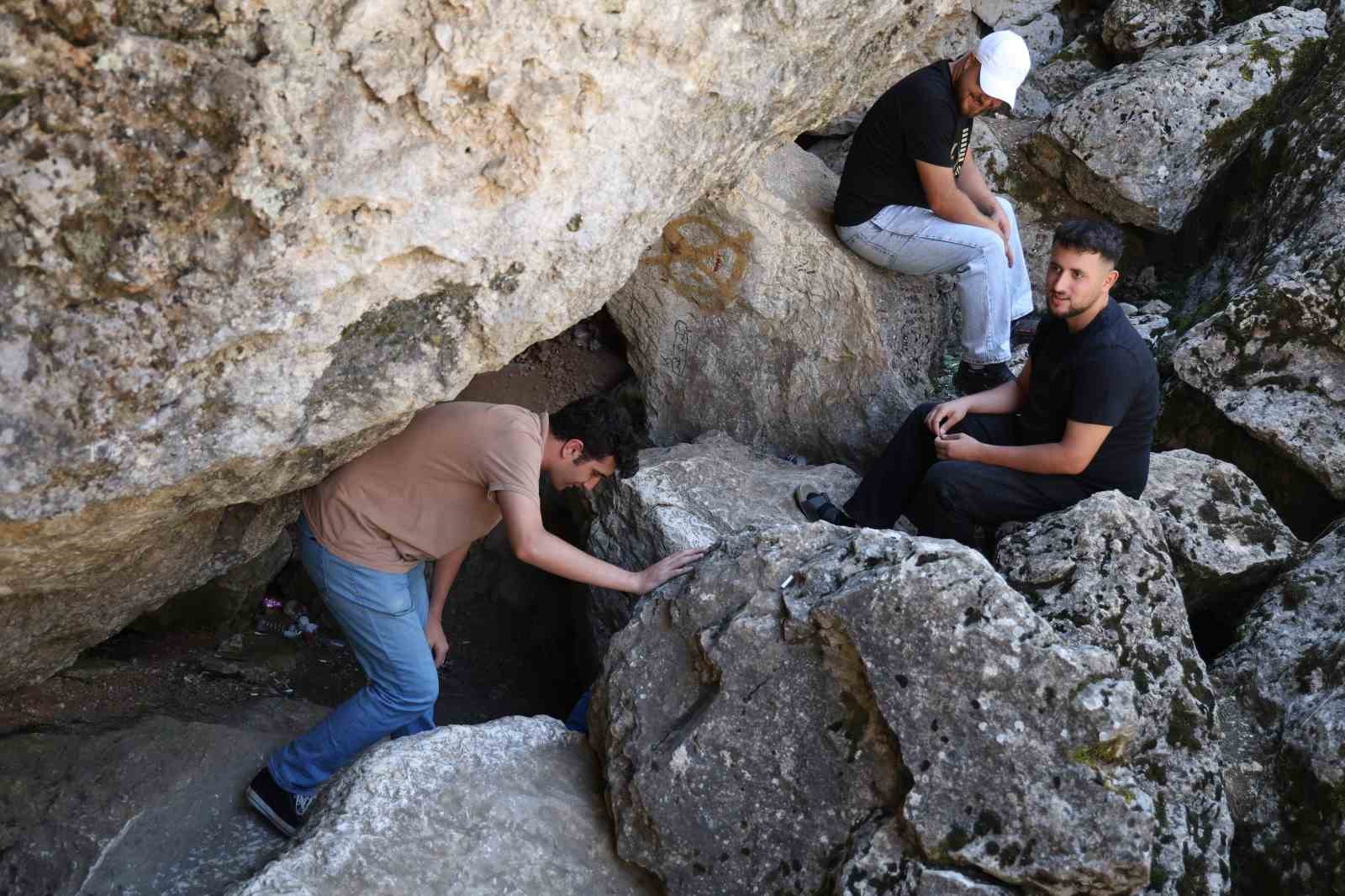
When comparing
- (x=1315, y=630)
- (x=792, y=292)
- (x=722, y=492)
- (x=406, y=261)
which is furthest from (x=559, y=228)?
(x=1315, y=630)

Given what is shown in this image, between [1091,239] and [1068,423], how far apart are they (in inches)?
24.2

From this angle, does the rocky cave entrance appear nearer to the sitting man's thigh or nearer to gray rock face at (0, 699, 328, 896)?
gray rock face at (0, 699, 328, 896)

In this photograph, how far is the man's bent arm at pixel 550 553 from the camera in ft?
10.9

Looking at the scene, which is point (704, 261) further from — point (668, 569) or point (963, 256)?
point (668, 569)

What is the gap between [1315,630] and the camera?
3.97 metres

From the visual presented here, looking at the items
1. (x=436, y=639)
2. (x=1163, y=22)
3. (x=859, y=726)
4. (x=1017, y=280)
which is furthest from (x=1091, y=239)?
(x=1163, y=22)

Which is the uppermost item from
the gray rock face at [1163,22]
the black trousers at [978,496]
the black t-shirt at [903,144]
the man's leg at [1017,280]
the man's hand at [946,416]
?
the gray rock face at [1163,22]

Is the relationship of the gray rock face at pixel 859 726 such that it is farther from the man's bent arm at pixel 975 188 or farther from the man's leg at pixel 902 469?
the man's bent arm at pixel 975 188

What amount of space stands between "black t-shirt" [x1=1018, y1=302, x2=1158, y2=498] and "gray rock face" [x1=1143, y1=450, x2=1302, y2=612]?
26cm

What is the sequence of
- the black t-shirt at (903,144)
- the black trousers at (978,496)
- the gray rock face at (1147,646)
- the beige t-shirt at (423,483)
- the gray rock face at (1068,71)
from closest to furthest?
the gray rock face at (1147,646)
the beige t-shirt at (423,483)
the black trousers at (978,496)
the black t-shirt at (903,144)
the gray rock face at (1068,71)

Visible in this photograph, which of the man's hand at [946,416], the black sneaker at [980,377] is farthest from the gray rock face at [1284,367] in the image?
the man's hand at [946,416]

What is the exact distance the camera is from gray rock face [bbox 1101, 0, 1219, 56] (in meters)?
6.71

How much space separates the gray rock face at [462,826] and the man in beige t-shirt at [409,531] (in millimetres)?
500

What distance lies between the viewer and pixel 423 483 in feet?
11.7
